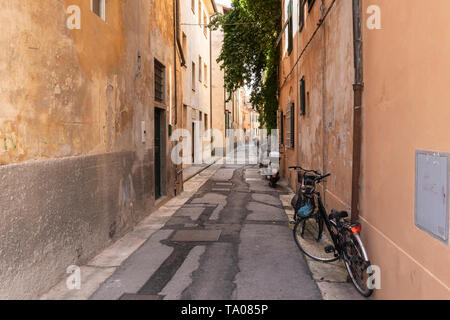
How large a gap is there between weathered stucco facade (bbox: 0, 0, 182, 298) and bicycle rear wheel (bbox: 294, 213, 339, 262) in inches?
117

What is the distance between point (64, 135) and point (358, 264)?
3634 millimetres

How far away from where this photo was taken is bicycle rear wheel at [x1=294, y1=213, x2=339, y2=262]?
561 centimetres

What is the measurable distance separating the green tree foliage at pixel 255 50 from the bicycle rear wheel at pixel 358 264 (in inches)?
516

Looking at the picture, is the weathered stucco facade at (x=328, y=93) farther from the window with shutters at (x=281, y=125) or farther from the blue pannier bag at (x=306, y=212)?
the window with shutters at (x=281, y=125)

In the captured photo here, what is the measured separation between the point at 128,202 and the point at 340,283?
403 cm

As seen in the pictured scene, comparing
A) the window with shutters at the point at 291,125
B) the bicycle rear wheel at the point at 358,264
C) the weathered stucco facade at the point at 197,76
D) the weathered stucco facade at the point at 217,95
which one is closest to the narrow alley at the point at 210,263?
the bicycle rear wheel at the point at 358,264

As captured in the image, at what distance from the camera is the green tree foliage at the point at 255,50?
16688mm

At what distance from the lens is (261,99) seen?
19000mm

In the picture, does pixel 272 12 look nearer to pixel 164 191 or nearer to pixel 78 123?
pixel 164 191

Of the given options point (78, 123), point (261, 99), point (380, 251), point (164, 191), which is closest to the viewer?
point (380, 251)

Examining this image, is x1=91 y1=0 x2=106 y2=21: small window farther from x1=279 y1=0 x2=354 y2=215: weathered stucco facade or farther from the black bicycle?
the black bicycle

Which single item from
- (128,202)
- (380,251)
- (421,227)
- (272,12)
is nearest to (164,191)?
(128,202)

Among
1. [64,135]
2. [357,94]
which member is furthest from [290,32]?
[64,135]
